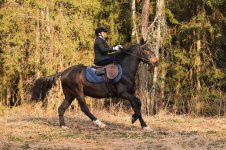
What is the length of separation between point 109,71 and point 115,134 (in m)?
1.66

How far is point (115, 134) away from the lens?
10273 millimetres

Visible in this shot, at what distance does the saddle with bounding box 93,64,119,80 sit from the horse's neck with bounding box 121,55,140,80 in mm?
210

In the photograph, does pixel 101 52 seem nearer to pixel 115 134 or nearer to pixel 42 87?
pixel 42 87

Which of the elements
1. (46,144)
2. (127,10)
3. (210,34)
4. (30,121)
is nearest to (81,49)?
(127,10)

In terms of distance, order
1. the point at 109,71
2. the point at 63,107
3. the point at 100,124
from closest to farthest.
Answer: the point at 109,71
the point at 100,124
the point at 63,107

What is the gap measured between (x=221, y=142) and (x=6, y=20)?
13.9 m

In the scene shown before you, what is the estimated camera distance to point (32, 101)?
39.8 ft

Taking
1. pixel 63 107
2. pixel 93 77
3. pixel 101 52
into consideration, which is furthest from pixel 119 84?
pixel 63 107

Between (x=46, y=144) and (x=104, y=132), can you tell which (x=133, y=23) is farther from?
(x=46, y=144)

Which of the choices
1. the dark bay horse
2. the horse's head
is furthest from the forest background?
the dark bay horse

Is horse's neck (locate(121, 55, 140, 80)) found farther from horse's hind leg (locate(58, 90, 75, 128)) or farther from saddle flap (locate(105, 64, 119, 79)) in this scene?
horse's hind leg (locate(58, 90, 75, 128))

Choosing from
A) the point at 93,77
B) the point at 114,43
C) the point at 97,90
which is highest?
the point at 114,43

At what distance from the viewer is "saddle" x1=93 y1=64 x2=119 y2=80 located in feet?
36.4

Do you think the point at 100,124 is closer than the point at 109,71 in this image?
No
